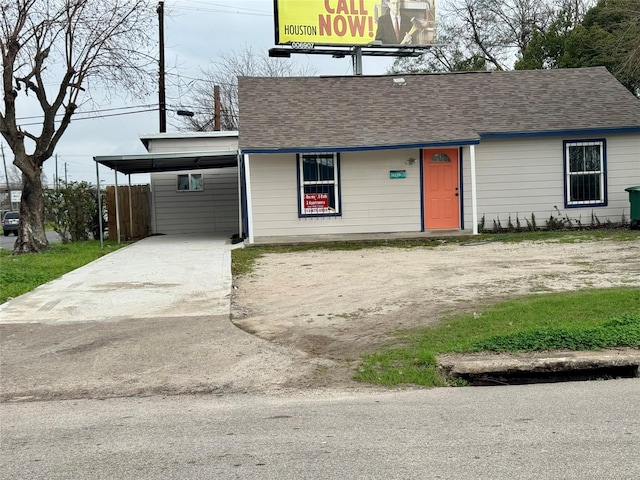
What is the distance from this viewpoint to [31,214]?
19500 mm

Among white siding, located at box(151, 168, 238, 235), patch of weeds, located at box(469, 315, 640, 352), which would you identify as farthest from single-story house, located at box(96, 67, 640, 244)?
patch of weeds, located at box(469, 315, 640, 352)

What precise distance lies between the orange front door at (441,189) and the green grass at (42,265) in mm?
9305

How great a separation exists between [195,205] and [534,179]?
12388 mm

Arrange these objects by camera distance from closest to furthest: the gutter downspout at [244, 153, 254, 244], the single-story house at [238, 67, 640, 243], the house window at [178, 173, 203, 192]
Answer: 1. the gutter downspout at [244, 153, 254, 244]
2. the single-story house at [238, 67, 640, 243]
3. the house window at [178, 173, 203, 192]

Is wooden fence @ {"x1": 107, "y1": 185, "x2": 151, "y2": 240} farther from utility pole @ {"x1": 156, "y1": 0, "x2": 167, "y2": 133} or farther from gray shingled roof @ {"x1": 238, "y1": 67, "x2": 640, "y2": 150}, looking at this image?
gray shingled roof @ {"x1": 238, "y1": 67, "x2": 640, "y2": 150}

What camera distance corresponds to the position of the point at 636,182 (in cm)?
1916

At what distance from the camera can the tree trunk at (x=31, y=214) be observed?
1922cm

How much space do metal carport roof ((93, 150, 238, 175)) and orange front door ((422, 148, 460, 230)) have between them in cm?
561

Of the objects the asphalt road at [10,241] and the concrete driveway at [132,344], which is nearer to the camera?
the concrete driveway at [132,344]

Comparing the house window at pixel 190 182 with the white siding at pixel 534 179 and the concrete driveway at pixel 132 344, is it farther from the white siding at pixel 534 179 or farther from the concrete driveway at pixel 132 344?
the concrete driveway at pixel 132 344

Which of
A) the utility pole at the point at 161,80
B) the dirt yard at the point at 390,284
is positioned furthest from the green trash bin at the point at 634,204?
the utility pole at the point at 161,80

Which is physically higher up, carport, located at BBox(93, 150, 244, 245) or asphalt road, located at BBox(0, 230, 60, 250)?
carport, located at BBox(93, 150, 244, 245)

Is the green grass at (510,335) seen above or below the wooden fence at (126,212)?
below

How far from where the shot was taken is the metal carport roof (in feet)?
61.1
